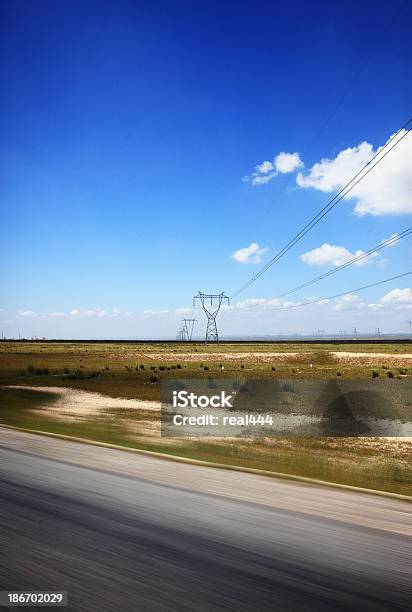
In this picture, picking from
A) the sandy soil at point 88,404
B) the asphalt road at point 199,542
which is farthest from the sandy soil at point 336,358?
the asphalt road at point 199,542

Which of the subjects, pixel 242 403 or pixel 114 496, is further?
pixel 242 403

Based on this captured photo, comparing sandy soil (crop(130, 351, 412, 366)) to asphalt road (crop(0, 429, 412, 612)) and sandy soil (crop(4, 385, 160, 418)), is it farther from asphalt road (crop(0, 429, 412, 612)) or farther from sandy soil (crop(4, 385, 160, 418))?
asphalt road (crop(0, 429, 412, 612))

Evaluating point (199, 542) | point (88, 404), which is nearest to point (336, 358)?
point (88, 404)

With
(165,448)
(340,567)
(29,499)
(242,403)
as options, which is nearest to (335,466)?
(165,448)

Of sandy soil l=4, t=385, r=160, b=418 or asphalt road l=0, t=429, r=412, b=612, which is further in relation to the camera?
sandy soil l=4, t=385, r=160, b=418

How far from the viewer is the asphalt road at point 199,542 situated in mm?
3334

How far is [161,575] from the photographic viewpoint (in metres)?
3.57

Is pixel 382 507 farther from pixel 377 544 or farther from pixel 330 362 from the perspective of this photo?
pixel 330 362

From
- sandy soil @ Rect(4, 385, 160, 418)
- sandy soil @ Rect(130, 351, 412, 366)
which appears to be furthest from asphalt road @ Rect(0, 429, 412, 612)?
sandy soil @ Rect(130, 351, 412, 366)

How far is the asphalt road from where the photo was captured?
10.9 ft

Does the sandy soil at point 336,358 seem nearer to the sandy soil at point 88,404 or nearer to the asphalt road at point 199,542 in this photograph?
the sandy soil at point 88,404

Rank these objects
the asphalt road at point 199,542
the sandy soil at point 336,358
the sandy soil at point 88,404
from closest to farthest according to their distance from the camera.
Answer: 1. the asphalt road at point 199,542
2. the sandy soil at point 88,404
3. the sandy soil at point 336,358

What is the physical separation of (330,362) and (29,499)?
5114cm

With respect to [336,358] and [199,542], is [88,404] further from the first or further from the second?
[336,358]
